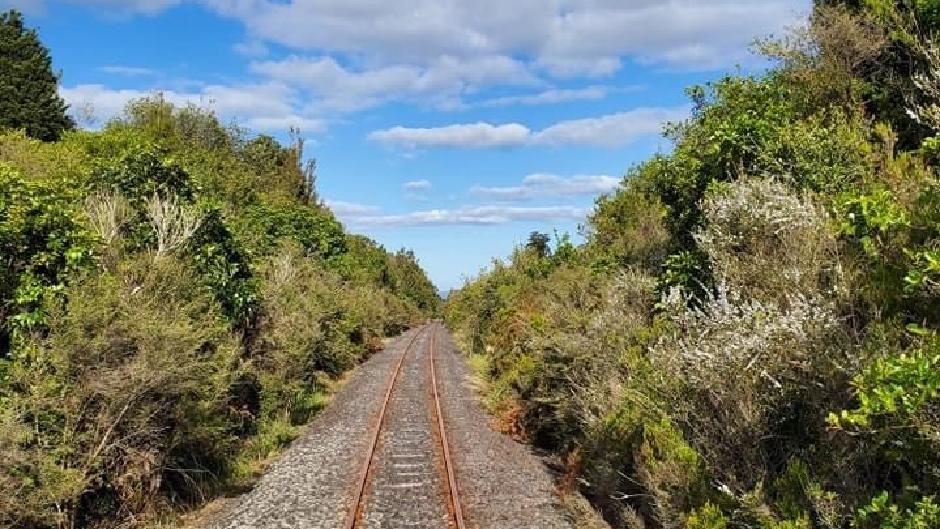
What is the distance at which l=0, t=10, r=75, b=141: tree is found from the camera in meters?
53.1

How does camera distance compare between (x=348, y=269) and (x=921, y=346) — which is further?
(x=348, y=269)

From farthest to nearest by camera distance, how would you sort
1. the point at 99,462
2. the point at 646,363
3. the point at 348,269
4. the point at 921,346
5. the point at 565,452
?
the point at 348,269, the point at 565,452, the point at 646,363, the point at 99,462, the point at 921,346

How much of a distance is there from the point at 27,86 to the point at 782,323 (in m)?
62.0

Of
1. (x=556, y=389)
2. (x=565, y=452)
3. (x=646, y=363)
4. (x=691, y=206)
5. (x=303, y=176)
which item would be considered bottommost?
(x=565, y=452)

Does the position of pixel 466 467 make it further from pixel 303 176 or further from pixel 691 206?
pixel 303 176

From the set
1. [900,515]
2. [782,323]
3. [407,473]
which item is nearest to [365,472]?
[407,473]

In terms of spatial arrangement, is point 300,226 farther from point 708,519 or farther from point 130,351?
point 708,519

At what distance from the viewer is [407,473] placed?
13.9 metres

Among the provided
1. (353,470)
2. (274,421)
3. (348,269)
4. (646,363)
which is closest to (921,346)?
(646,363)

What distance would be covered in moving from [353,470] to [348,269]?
1510 inches

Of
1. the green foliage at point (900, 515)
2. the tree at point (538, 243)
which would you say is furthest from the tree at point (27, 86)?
the green foliage at point (900, 515)

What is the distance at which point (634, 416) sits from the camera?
1115 centimetres

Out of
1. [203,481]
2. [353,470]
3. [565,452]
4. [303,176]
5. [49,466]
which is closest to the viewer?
[49,466]

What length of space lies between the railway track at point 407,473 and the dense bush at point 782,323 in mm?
2470
